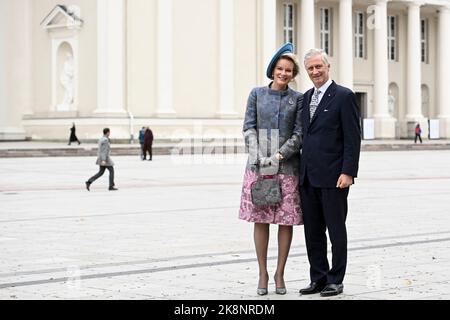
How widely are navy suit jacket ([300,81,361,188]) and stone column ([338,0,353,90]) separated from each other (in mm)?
57016

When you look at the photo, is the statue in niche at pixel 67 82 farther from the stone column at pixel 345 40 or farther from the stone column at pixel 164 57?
the stone column at pixel 345 40

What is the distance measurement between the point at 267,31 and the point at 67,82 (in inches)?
490

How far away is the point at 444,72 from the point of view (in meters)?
73.4

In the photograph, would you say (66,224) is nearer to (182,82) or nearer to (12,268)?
(12,268)

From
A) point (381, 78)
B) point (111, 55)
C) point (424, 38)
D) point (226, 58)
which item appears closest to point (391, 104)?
point (381, 78)

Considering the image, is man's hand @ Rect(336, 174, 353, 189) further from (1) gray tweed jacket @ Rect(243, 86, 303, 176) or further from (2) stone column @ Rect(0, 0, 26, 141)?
(2) stone column @ Rect(0, 0, 26, 141)

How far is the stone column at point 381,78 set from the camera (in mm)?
67312

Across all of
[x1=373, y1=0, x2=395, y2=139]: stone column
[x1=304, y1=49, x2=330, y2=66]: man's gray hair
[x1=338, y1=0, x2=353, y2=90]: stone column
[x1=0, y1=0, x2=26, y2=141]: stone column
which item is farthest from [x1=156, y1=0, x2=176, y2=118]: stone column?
[x1=304, y1=49, x2=330, y2=66]: man's gray hair

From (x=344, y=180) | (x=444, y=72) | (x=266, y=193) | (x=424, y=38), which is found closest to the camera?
(x=344, y=180)

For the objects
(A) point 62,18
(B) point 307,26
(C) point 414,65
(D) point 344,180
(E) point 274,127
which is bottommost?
(D) point 344,180

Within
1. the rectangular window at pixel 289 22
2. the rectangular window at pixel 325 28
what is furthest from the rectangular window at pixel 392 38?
the rectangular window at pixel 289 22

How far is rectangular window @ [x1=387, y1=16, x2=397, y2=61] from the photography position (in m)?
72.0

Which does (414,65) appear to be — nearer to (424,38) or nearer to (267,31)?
(424,38)
